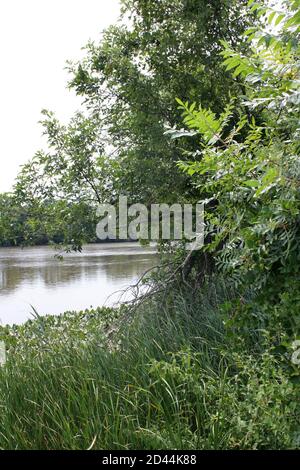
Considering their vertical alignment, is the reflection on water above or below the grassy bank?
below

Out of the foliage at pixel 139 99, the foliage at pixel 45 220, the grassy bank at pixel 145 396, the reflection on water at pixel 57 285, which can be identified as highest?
the foliage at pixel 139 99

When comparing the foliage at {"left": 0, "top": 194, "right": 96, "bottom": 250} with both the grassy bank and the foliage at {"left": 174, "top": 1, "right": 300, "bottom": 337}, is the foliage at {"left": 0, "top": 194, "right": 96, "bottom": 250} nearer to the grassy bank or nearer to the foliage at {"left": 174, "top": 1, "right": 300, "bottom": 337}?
the grassy bank

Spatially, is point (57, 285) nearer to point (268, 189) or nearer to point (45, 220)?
point (45, 220)

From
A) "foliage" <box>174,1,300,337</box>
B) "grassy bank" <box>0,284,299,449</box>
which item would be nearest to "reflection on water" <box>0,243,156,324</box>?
"grassy bank" <box>0,284,299,449</box>

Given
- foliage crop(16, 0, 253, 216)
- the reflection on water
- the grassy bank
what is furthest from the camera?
the reflection on water

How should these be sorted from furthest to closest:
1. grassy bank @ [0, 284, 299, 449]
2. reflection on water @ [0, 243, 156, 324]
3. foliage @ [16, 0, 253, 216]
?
reflection on water @ [0, 243, 156, 324]
foliage @ [16, 0, 253, 216]
grassy bank @ [0, 284, 299, 449]

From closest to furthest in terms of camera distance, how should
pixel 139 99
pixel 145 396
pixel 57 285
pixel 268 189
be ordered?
pixel 268 189 → pixel 145 396 → pixel 139 99 → pixel 57 285

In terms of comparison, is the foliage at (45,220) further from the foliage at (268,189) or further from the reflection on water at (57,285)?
the foliage at (268,189)

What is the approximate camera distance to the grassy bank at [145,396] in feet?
8.52

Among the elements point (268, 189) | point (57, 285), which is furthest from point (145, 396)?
point (57, 285)

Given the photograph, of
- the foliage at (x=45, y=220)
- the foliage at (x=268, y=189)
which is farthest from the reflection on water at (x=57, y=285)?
the foliage at (x=268, y=189)

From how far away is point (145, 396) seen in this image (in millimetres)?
3113

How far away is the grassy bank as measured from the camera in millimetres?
2596
